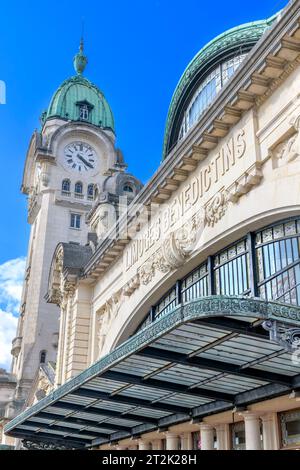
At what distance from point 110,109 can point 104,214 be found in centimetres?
4177

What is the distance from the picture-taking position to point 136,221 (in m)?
21.5

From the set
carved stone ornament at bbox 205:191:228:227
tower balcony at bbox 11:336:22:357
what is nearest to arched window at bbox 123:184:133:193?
carved stone ornament at bbox 205:191:228:227

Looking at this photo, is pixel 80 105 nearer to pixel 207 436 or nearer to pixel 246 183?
pixel 246 183

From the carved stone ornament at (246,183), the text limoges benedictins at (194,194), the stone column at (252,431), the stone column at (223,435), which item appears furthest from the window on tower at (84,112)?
the stone column at (252,431)

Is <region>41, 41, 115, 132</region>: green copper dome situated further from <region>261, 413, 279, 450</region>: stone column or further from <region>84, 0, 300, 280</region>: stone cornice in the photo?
<region>261, 413, 279, 450</region>: stone column

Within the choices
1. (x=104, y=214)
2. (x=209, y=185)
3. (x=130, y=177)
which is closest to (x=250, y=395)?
(x=209, y=185)

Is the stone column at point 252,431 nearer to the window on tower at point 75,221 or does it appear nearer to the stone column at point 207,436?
the stone column at point 207,436

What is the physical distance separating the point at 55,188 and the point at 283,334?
55551mm

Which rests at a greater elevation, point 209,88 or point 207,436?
point 209,88

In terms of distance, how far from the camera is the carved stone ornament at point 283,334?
29.9ft

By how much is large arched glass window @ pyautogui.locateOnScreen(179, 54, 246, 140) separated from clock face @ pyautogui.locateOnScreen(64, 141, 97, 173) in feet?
130

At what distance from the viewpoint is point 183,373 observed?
13023 mm

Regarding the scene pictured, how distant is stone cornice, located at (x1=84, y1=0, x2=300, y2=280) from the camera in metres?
13.0

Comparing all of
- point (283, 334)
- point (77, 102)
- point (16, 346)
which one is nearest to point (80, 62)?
point (77, 102)
